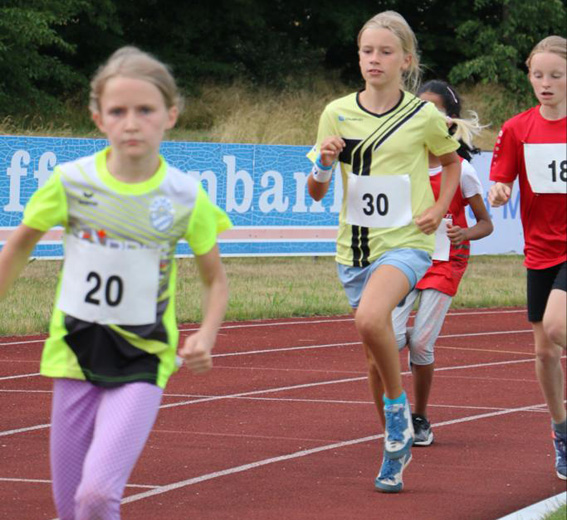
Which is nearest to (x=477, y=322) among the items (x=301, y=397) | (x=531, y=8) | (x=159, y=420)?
(x=301, y=397)

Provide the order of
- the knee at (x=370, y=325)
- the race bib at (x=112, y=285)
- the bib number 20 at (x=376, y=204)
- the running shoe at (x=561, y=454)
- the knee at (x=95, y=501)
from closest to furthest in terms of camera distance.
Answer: the knee at (x=95, y=501)
the race bib at (x=112, y=285)
the knee at (x=370, y=325)
the bib number 20 at (x=376, y=204)
the running shoe at (x=561, y=454)

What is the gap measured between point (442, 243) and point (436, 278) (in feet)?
0.72

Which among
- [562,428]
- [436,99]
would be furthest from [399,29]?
[562,428]

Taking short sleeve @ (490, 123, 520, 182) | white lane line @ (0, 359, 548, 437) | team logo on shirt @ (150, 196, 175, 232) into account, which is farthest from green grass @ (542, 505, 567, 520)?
white lane line @ (0, 359, 548, 437)

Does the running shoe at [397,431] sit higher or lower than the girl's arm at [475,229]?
lower

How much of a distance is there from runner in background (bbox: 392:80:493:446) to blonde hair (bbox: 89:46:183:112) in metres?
3.43

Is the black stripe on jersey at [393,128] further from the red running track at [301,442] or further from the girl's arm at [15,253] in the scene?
the girl's arm at [15,253]

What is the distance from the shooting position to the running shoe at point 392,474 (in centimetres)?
634

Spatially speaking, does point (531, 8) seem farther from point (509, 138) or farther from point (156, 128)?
point (156, 128)

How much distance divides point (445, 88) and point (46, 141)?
9.75 meters

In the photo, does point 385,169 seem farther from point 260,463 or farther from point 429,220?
point 260,463

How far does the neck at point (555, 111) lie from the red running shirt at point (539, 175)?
0.07 feet

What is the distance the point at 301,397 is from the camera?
937 cm

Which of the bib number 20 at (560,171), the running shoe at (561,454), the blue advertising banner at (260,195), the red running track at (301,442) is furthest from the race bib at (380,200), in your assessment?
the blue advertising banner at (260,195)
